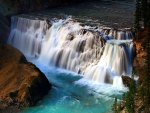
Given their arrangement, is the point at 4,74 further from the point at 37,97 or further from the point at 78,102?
the point at 78,102

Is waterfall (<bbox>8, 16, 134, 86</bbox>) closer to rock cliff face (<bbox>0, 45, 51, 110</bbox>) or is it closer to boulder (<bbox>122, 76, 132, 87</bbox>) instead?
boulder (<bbox>122, 76, 132, 87</bbox>)

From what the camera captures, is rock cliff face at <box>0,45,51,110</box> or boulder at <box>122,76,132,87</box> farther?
boulder at <box>122,76,132,87</box>

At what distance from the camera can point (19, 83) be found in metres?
22.4

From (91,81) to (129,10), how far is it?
12.5 m

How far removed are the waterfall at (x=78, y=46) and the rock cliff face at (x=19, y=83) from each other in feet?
13.2

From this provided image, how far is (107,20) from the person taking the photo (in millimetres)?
31203

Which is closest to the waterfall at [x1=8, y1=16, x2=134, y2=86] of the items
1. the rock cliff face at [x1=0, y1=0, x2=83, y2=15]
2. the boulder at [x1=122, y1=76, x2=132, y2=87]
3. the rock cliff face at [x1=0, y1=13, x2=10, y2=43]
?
the boulder at [x1=122, y1=76, x2=132, y2=87]

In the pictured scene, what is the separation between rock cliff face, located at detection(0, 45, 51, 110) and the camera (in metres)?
21.3

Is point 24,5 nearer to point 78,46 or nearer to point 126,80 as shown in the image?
point 78,46

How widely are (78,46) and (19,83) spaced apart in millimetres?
6826

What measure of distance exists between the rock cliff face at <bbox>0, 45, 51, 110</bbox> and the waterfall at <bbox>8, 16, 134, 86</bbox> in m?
4.01

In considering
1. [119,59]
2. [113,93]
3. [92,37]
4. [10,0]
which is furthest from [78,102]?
[10,0]

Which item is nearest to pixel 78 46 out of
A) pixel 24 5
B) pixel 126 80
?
pixel 126 80

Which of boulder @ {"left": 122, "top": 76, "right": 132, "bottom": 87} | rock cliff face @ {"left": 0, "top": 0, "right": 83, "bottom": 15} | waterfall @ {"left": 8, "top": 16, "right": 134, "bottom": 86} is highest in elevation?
rock cliff face @ {"left": 0, "top": 0, "right": 83, "bottom": 15}
